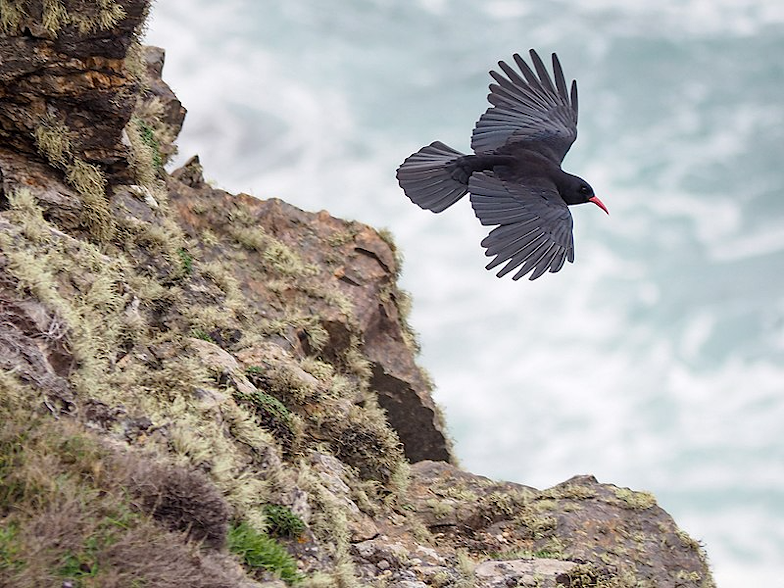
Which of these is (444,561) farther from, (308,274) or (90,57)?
(90,57)

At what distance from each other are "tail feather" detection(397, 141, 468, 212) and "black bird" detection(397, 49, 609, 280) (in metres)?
0.01

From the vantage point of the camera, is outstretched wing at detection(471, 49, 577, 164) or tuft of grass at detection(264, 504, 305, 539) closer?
tuft of grass at detection(264, 504, 305, 539)

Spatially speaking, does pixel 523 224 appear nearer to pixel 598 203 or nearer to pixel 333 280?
pixel 598 203

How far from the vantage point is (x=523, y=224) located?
8.65 metres

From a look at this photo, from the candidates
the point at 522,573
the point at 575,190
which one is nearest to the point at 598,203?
the point at 575,190

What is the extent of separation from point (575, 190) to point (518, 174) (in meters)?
0.69

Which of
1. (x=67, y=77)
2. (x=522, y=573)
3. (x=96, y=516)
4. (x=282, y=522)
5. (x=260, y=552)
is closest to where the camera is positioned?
(x=96, y=516)

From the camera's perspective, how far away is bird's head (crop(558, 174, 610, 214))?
9.55 meters

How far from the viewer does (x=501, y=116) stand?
10.2 meters

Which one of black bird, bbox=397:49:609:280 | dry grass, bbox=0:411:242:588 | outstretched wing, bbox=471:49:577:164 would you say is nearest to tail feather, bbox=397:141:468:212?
black bird, bbox=397:49:609:280

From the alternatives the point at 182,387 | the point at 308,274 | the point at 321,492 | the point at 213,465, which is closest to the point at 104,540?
the point at 213,465

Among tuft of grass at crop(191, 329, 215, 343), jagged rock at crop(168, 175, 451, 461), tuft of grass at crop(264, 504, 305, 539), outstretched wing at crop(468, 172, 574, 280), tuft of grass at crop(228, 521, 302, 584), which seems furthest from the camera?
jagged rock at crop(168, 175, 451, 461)

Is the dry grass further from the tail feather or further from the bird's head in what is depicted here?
the bird's head

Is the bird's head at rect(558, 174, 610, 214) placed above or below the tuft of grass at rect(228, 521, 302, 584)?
above
